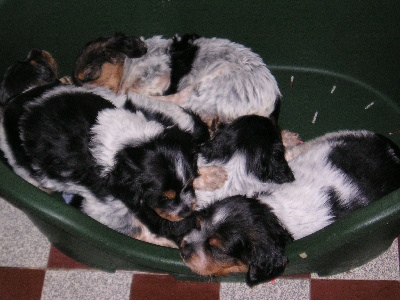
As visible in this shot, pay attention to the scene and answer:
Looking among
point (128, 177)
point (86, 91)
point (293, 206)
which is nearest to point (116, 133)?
point (128, 177)

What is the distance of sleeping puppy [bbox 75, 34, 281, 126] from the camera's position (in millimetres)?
2898

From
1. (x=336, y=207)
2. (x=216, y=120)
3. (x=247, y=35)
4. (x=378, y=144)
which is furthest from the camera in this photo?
(x=247, y=35)

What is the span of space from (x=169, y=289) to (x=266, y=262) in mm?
1093

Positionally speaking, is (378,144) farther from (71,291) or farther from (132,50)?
(71,291)

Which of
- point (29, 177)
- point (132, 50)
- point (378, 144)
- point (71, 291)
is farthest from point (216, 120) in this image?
point (71, 291)

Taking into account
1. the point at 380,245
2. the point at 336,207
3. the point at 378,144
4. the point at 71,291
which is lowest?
the point at 71,291

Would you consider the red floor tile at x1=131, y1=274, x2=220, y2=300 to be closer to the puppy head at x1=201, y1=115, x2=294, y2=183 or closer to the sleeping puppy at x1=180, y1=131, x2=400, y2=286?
the sleeping puppy at x1=180, y1=131, x2=400, y2=286

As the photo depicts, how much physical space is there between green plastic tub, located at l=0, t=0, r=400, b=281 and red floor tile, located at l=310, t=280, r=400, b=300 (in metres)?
0.09

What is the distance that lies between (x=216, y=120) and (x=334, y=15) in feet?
3.34

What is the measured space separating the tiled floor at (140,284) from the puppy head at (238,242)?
0.73 meters

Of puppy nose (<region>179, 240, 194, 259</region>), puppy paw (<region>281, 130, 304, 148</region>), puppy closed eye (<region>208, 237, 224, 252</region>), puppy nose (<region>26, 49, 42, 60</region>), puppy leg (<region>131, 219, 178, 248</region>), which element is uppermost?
puppy nose (<region>26, 49, 42, 60</region>)

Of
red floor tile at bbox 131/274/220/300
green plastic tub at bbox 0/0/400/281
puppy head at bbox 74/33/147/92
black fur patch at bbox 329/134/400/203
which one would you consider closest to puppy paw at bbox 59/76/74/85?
green plastic tub at bbox 0/0/400/281

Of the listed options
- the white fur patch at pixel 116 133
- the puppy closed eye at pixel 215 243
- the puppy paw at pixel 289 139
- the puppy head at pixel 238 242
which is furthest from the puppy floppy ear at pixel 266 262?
the puppy paw at pixel 289 139

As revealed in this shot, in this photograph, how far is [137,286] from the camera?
10.2 feet
